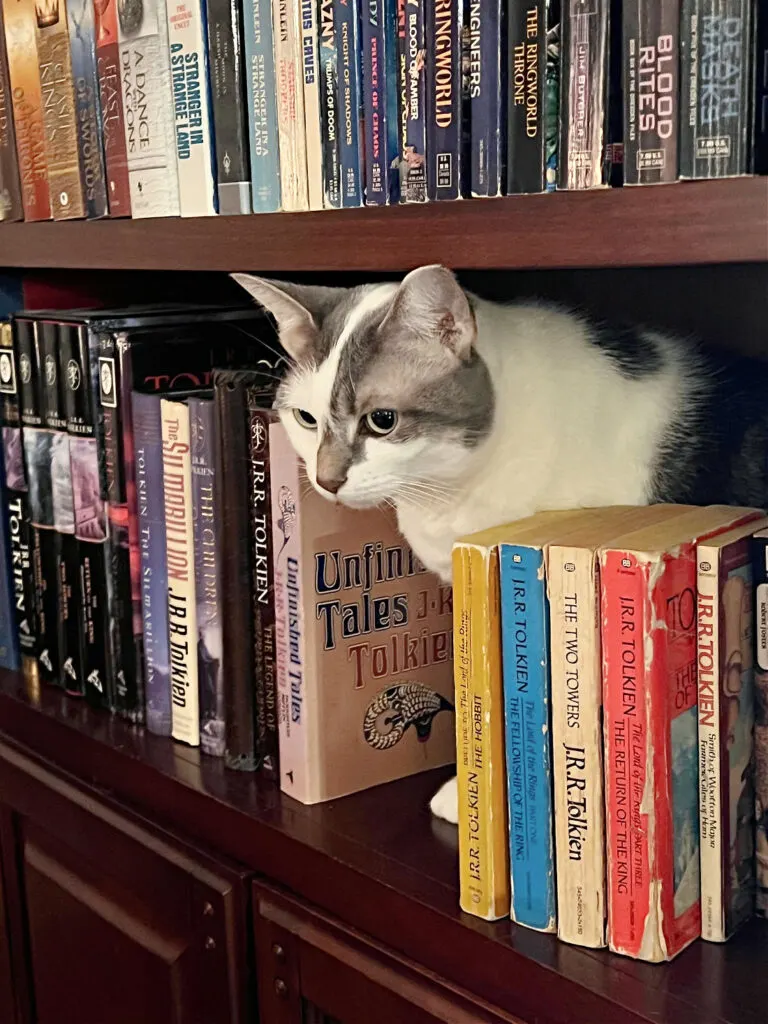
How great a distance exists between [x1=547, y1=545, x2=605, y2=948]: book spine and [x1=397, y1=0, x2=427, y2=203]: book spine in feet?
0.84

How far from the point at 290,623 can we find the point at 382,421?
181 mm

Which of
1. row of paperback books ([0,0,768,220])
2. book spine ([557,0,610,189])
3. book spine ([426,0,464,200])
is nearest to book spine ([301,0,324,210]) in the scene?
row of paperback books ([0,0,768,220])

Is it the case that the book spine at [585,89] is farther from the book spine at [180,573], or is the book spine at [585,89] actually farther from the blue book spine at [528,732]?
the book spine at [180,573]

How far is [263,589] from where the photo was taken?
90 centimetres

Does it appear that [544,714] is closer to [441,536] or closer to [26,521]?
[441,536]

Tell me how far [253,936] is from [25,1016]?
0.51 meters

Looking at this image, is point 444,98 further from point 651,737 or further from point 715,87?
point 651,737

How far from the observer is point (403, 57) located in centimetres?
72

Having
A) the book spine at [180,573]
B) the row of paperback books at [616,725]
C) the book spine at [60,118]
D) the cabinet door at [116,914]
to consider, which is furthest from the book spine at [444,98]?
the cabinet door at [116,914]

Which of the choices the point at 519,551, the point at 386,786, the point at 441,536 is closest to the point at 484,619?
the point at 519,551

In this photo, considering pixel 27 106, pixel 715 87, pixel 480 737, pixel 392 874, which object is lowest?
pixel 392 874

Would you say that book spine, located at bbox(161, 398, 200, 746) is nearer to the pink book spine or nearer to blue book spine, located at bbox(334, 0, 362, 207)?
the pink book spine

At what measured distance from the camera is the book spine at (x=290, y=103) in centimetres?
79

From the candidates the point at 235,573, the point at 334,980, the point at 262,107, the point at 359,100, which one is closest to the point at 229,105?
the point at 262,107
